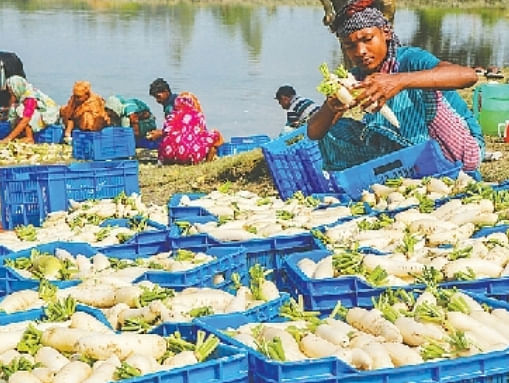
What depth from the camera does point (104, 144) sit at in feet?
31.9

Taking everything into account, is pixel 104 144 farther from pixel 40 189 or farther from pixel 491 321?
pixel 491 321

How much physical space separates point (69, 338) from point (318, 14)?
38.8 meters

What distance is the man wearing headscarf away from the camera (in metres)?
5.29

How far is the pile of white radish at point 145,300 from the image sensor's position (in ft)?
11.2

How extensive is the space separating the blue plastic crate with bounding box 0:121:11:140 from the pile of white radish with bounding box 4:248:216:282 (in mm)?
7245

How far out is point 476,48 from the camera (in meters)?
23.8

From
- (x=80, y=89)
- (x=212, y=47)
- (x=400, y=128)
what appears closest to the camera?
(x=400, y=128)

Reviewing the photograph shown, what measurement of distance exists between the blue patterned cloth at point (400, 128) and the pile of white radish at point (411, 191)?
524 mm

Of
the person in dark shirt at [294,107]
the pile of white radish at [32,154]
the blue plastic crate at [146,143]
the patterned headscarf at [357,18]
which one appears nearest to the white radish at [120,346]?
the patterned headscarf at [357,18]

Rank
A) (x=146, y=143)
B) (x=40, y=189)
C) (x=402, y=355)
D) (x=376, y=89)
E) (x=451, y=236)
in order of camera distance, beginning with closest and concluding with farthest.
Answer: (x=402, y=355) → (x=451, y=236) → (x=376, y=89) → (x=40, y=189) → (x=146, y=143)

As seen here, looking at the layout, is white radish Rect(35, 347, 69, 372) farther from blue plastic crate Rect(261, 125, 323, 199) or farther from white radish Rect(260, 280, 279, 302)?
blue plastic crate Rect(261, 125, 323, 199)

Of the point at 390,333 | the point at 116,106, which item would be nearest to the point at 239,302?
the point at 390,333

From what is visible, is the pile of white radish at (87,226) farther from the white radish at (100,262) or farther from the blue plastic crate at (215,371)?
the blue plastic crate at (215,371)

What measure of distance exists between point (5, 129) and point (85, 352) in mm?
8743
